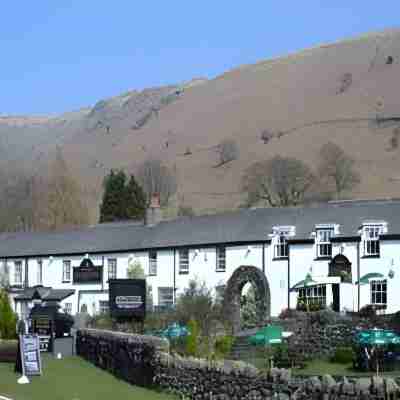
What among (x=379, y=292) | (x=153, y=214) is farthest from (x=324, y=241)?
(x=153, y=214)

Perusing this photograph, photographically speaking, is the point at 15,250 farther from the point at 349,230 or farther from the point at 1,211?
the point at 1,211

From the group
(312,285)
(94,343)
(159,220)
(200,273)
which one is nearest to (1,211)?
(159,220)

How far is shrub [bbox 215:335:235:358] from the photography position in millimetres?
40459

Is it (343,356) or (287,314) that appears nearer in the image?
(343,356)

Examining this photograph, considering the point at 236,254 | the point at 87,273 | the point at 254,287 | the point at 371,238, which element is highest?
the point at 371,238

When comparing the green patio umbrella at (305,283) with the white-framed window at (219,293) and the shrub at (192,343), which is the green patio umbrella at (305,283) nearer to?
the white-framed window at (219,293)

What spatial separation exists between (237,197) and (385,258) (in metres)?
84.3

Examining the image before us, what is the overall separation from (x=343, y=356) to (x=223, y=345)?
463 centimetres

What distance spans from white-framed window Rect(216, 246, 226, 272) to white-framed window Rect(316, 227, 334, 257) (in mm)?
6768

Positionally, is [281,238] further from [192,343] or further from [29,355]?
[29,355]

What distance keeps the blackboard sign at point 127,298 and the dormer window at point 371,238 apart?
1444 centimetres

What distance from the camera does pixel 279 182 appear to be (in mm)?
113750

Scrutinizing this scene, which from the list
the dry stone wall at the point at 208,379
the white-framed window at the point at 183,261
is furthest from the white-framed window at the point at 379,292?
the dry stone wall at the point at 208,379

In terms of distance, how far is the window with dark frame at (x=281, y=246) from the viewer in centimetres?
5644
